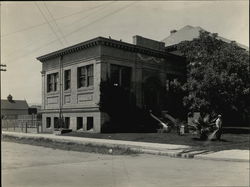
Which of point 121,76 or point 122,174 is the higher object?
point 121,76

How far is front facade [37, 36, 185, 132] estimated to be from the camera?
95.7 feet

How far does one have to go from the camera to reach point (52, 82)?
3531 centimetres

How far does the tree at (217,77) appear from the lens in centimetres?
2734

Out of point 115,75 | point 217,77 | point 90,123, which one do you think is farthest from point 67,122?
point 217,77

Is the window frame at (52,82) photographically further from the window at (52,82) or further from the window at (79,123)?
the window at (79,123)

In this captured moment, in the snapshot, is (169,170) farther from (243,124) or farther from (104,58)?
A: (243,124)

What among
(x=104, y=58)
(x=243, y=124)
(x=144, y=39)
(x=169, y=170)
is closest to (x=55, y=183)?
(x=169, y=170)

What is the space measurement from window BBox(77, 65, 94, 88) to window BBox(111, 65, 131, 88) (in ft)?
6.02

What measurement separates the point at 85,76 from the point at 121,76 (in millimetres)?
3043

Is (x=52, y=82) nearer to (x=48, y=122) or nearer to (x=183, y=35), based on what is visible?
(x=48, y=122)

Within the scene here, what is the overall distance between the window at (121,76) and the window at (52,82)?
24.6 ft

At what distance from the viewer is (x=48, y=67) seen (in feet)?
117

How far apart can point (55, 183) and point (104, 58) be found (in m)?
21.1

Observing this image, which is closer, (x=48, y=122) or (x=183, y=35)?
(x=48, y=122)
